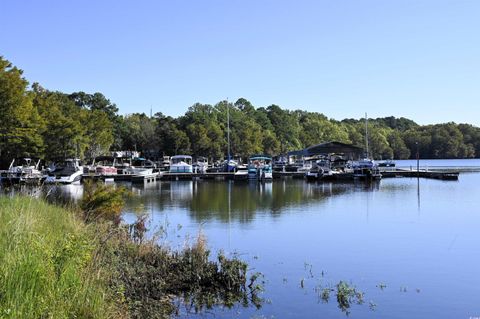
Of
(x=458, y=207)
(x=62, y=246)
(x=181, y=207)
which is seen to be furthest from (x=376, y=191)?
(x=62, y=246)

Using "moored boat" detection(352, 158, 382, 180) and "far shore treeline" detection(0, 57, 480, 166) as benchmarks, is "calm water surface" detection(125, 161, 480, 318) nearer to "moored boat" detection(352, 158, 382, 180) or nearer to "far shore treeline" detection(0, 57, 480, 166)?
"far shore treeline" detection(0, 57, 480, 166)

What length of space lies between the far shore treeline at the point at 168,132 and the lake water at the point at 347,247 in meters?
17.3

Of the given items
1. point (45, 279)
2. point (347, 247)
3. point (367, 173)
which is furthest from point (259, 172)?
point (45, 279)

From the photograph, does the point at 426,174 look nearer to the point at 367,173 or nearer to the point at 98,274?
the point at 367,173

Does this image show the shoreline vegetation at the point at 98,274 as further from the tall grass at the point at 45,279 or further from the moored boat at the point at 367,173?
the moored boat at the point at 367,173

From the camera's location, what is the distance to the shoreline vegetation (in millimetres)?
6441

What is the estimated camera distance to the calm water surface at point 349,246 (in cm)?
1271

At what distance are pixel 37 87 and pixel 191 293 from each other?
62318mm

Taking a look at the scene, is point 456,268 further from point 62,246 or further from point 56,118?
point 56,118

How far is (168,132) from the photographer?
9175 cm

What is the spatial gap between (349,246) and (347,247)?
0.93 ft

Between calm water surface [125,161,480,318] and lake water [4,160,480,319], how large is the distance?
1.2 inches

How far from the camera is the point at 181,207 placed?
114 ft

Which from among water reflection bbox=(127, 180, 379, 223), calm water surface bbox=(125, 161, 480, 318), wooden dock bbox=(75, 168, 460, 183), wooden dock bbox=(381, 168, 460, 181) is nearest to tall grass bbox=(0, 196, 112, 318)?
calm water surface bbox=(125, 161, 480, 318)
